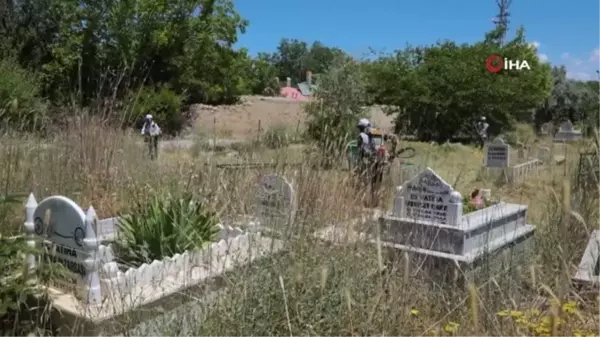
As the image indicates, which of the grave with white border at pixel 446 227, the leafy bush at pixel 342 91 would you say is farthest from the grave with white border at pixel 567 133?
the grave with white border at pixel 446 227

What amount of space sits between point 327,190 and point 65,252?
1.57 metres

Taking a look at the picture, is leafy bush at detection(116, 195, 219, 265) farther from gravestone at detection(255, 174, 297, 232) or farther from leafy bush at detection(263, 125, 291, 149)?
leafy bush at detection(263, 125, 291, 149)

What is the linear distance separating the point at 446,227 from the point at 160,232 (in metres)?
2.03

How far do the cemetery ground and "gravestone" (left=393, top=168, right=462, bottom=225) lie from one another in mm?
161

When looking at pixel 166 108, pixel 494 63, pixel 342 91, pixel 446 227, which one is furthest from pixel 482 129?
pixel 446 227

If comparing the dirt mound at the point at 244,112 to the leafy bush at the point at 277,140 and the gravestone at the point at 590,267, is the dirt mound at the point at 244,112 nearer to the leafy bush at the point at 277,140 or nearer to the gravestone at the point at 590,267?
the leafy bush at the point at 277,140

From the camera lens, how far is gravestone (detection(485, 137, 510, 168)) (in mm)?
11963

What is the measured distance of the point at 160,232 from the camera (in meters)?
3.21

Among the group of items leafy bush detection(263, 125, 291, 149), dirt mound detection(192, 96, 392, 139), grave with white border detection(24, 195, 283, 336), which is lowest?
grave with white border detection(24, 195, 283, 336)

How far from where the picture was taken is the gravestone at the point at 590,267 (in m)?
2.82

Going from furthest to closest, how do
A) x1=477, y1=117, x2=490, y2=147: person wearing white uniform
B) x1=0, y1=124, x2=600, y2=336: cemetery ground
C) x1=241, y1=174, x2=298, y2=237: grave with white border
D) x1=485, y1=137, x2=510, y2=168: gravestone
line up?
1. x1=477, y1=117, x2=490, y2=147: person wearing white uniform
2. x1=485, y1=137, x2=510, y2=168: gravestone
3. x1=241, y1=174, x2=298, y2=237: grave with white border
4. x1=0, y1=124, x2=600, y2=336: cemetery ground

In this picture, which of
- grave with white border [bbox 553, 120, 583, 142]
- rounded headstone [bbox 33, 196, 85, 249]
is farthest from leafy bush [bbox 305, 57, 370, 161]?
rounded headstone [bbox 33, 196, 85, 249]

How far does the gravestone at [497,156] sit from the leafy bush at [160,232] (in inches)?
385

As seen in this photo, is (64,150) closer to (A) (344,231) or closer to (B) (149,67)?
(A) (344,231)
